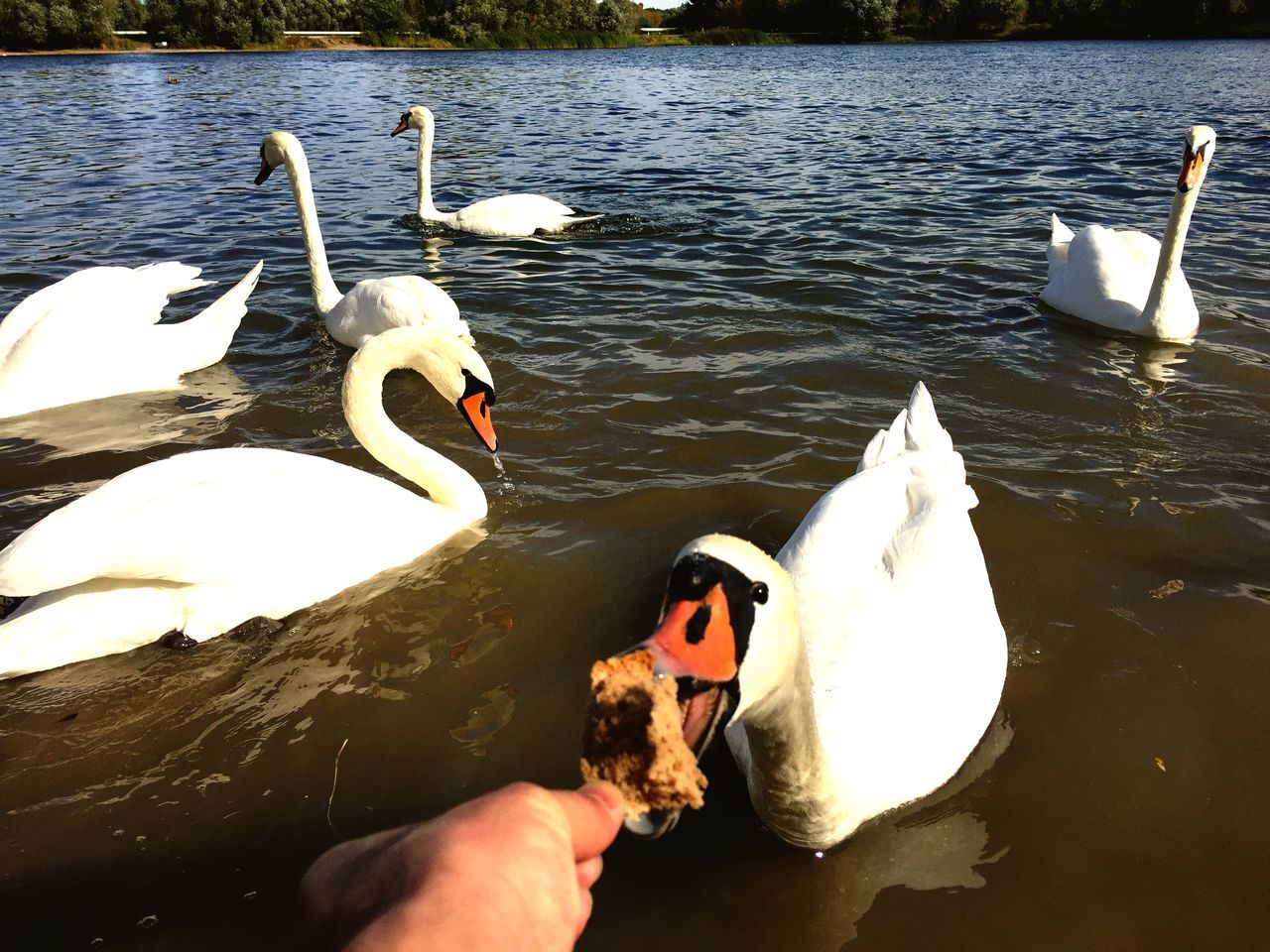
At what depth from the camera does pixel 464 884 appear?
1098mm

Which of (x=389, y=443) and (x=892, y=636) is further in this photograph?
(x=389, y=443)

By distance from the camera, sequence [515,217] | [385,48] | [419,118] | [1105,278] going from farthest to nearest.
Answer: [385,48]
[419,118]
[515,217]
[1105,278]

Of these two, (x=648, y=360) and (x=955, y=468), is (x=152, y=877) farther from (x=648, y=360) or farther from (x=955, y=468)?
(x=648, y=360)

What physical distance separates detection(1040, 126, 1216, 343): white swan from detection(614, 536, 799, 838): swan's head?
22.3 ft

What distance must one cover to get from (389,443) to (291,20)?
268 ft

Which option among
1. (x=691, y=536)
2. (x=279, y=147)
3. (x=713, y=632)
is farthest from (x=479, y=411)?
(x=279, y=147)

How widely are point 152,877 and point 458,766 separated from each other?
39.1 inches

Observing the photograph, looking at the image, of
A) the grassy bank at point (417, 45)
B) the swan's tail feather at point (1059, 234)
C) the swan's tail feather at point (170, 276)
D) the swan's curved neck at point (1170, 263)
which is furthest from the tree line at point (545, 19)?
the swan's tail feather at point (170, 276)

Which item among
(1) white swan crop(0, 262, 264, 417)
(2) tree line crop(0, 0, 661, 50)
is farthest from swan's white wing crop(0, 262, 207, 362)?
(2) tree line crop(0, 0, 661, 50)

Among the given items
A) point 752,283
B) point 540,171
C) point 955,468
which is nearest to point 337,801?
point 955,468

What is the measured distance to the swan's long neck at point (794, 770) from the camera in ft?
7.50

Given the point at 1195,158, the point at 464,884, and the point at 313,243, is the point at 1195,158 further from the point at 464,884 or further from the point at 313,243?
the point at 464,884

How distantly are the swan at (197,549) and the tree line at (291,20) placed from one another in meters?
74.2

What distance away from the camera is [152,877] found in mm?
2764
